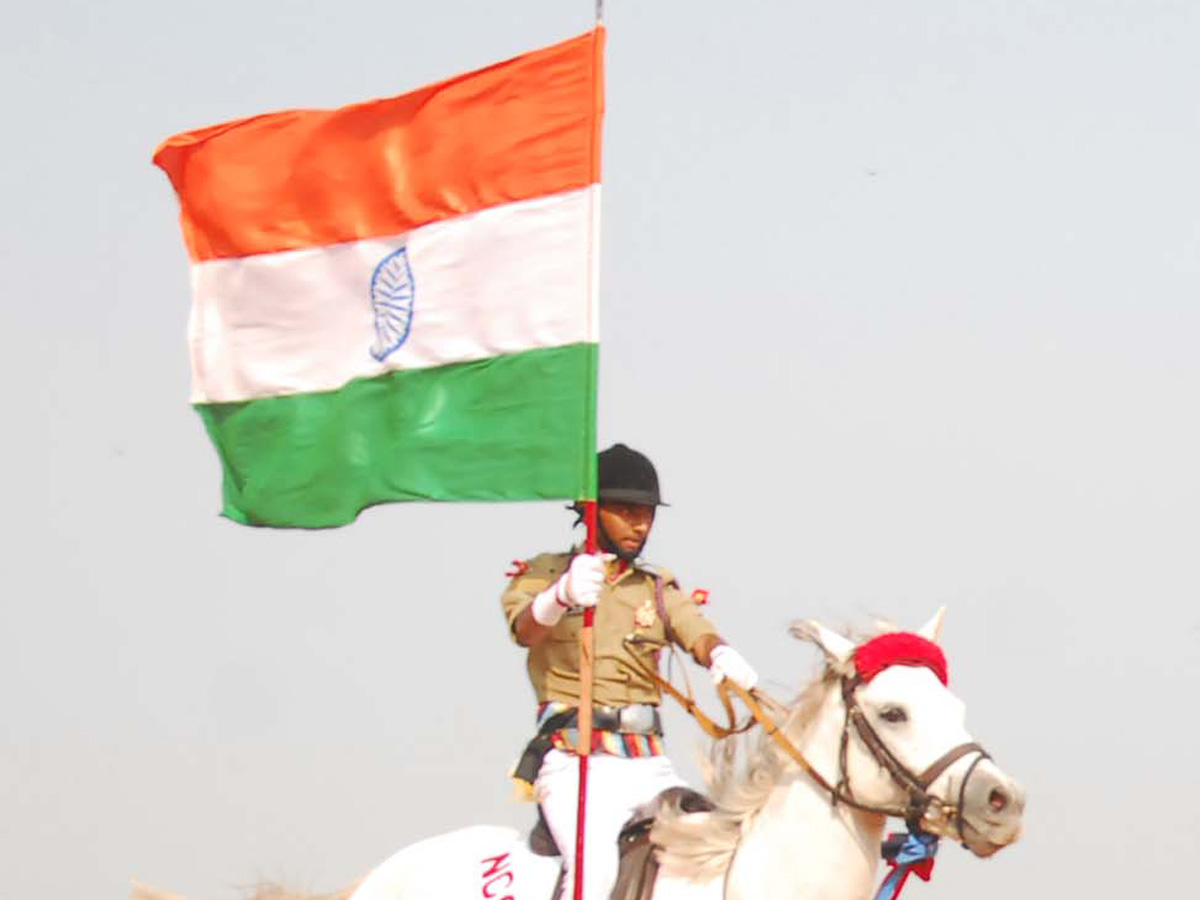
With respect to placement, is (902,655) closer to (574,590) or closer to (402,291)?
(574,590)

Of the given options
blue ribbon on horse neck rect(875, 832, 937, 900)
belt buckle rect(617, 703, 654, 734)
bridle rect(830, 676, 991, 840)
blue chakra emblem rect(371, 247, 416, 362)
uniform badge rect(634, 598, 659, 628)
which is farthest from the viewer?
blue chakra emblem rect(371, 247, 416, 362)

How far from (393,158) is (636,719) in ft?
10.8

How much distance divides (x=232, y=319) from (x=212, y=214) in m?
0.60

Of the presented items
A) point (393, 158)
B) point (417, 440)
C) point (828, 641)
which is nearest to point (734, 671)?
point (828, 641)

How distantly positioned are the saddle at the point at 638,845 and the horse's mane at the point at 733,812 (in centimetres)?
8

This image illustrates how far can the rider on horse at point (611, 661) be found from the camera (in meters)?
10.2

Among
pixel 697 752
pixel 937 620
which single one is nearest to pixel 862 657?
pixel 937 620

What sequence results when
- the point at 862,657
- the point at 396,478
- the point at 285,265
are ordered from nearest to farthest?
1. the point at 862,657
2. the point at 396,478
3. the point at 285,265

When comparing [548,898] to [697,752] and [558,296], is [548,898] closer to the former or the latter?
[697,752]

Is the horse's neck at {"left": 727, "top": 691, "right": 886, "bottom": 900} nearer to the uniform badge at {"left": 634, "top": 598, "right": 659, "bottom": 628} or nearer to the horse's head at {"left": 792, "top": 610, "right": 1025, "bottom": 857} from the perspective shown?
the horse's head at {"left": 792, "top": 610, "right": 1025, "bottom": 857}

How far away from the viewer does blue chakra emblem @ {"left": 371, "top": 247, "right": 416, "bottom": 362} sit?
11500 millimetres

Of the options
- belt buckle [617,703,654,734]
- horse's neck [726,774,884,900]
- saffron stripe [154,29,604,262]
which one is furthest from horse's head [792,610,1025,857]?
saffron stripe [154,29,604,262]

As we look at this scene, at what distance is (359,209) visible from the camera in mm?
11898

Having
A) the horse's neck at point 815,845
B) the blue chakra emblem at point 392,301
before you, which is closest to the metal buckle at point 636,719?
the horse's neck at point 815,845
